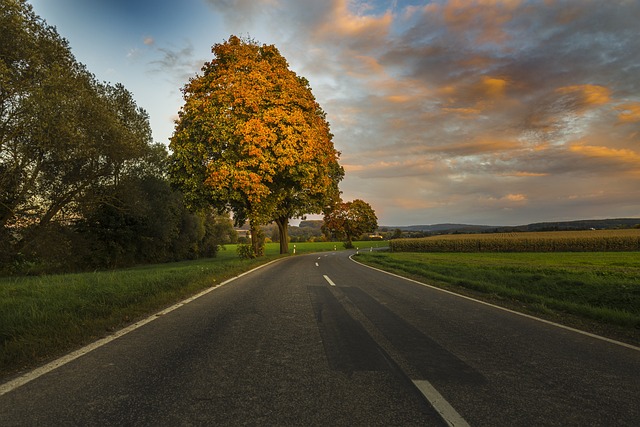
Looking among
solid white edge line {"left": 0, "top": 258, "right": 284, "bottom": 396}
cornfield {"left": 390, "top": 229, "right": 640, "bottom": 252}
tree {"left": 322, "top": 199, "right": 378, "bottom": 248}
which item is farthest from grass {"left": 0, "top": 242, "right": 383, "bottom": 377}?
tree {"left": 322, "top": 199, "right": 378, "bottom": 248}

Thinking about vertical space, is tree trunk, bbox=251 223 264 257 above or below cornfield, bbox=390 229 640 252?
above

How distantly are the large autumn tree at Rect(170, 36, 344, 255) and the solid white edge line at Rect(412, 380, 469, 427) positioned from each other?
630 inches

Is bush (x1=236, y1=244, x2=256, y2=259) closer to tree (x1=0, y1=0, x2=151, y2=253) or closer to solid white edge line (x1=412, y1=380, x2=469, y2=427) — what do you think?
tree (x1=0, y1=0, x2=151, y2=253)

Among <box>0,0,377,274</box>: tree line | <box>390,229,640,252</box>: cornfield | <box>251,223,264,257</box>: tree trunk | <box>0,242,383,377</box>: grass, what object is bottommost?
<box>390,229,640,252</box>: cornfield

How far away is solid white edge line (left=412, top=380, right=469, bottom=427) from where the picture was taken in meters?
2.59

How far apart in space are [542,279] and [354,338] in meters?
10.8

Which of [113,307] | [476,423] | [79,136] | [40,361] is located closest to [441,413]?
[476,423]

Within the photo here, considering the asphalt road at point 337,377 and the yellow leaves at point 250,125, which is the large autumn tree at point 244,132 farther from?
the asphalt road at point 337,377

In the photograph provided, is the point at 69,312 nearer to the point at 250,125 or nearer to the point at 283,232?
the point at 250,125

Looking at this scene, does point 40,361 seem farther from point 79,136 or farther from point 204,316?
point 79,136

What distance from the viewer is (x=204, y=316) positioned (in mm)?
6172

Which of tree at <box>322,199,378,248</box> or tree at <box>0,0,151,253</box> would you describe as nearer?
tree at <box>0,0,151,253</box>

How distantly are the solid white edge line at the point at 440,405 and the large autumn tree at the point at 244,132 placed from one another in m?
16.0

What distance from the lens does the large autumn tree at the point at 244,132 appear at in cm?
1842
